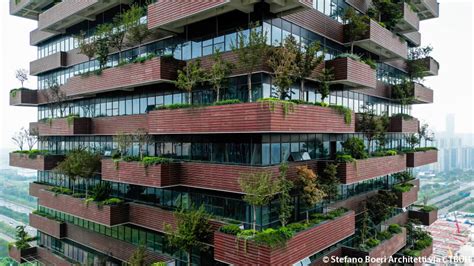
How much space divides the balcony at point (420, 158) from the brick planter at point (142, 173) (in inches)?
840

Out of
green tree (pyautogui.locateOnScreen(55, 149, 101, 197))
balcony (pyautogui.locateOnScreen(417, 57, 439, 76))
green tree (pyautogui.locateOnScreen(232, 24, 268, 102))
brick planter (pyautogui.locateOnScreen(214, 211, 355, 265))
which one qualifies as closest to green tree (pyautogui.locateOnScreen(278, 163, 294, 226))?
brick planter (pyautogui.locateOnScreen(214, 211, 355, 265))

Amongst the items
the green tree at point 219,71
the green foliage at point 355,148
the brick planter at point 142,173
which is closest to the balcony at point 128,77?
the green tree at point 219,71

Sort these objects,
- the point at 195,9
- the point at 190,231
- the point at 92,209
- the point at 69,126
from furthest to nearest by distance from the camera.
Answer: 1. the point at 69,126
2. the point at 92,209
3. the point at 195,9
4. the point at 190,231

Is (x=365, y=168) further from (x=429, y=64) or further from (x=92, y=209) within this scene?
(x=92, y=209)

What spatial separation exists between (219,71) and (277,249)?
896cm

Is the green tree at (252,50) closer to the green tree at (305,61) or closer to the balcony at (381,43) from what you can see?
the green tree at (305,61)

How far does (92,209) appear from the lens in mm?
21938

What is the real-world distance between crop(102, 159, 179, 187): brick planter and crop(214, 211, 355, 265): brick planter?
14.5ft

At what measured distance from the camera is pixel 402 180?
98.1 feet

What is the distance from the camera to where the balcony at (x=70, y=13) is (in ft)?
78.7

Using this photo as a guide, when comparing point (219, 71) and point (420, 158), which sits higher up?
point (219, 71)

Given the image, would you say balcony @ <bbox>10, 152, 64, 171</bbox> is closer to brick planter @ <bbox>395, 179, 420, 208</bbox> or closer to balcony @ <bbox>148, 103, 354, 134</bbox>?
balcony @ <bbox>148, 103, 354, 134</bbox>

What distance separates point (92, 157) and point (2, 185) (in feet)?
416

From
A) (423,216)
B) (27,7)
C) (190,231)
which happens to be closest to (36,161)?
(27,7)
